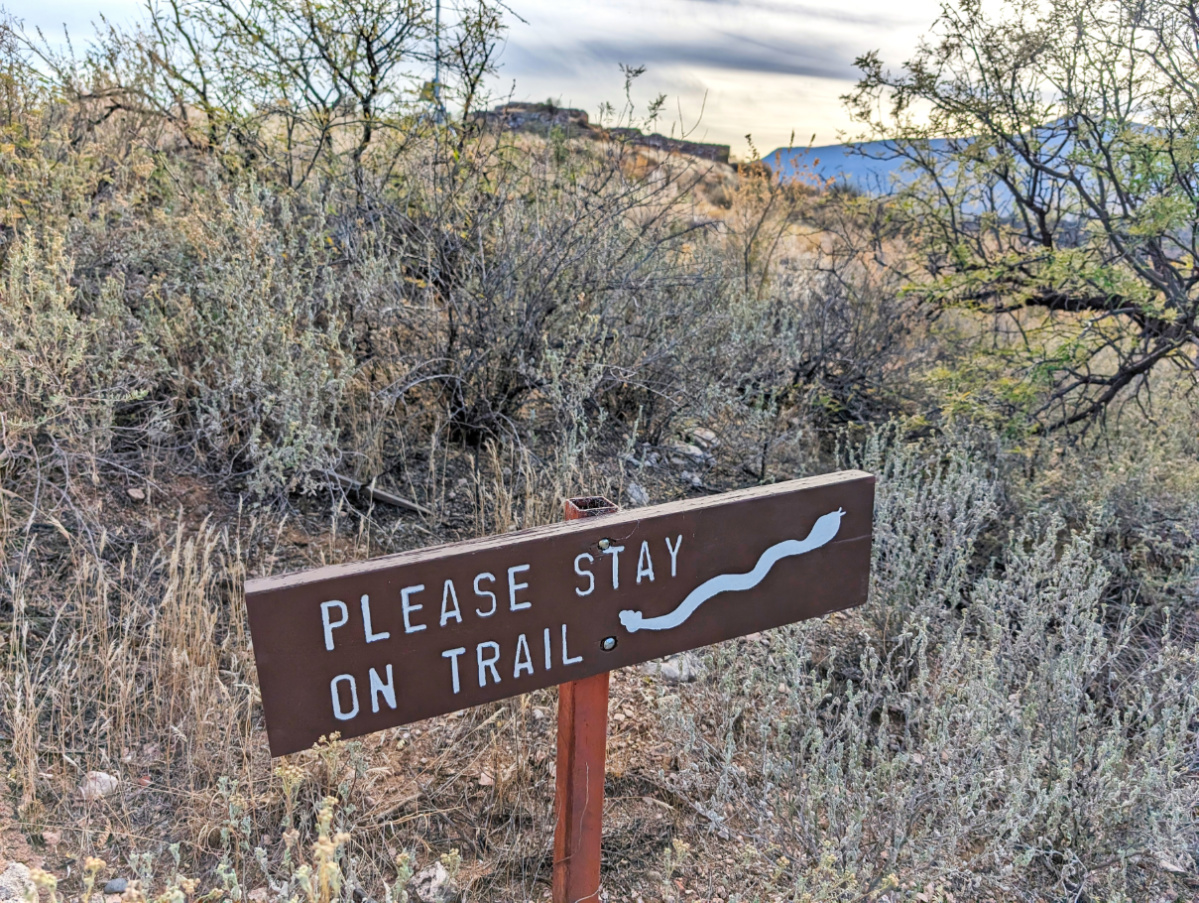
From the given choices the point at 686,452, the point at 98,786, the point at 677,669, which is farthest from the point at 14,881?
the point at 686,452

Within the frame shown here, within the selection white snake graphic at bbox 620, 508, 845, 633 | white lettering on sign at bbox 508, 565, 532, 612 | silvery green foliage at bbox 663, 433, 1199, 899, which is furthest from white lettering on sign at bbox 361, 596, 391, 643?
silvery green foliage at bbox 663, 433, 1199, 899

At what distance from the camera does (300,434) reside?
292 centimetres

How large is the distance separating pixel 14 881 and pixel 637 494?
8.54 feet

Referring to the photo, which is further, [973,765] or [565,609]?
[973,765]

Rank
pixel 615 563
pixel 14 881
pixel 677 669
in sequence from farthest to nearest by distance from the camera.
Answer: pixel 677 669
pixel 14 881
pixel 615 563

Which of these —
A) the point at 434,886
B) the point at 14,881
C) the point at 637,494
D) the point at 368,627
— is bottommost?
the point at 434,886

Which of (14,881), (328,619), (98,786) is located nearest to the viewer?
(328,619)

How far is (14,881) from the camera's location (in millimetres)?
1756

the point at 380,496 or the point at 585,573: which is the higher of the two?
the point at 585,573

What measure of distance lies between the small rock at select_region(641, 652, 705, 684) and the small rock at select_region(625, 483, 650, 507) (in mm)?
936

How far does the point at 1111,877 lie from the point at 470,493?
2.52m

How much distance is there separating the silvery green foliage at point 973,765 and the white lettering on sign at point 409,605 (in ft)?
3.00

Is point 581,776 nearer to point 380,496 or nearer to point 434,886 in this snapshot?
point 434,886

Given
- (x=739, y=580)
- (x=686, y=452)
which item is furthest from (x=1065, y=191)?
(x=739, y=580)
